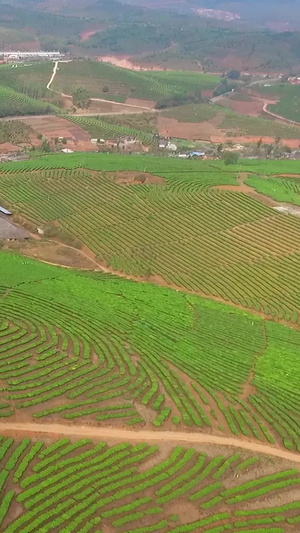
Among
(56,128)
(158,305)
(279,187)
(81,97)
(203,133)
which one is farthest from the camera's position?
(81,97)

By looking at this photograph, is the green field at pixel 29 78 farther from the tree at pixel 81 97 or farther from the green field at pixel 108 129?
the green field at pixel 108 129

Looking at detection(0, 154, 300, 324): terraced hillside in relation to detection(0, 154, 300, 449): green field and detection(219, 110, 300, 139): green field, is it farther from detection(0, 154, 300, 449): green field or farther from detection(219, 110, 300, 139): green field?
detection(219, 110, 300, 139): green field

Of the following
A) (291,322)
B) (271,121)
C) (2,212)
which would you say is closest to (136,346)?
(291,322)

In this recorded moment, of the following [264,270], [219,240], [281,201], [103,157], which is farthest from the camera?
[103,157]

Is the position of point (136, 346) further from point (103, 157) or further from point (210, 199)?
point (103, 157)

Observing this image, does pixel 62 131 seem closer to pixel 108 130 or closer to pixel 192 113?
pixel 108 130

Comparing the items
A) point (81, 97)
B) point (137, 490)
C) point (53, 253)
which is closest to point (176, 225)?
point (53, 253)
